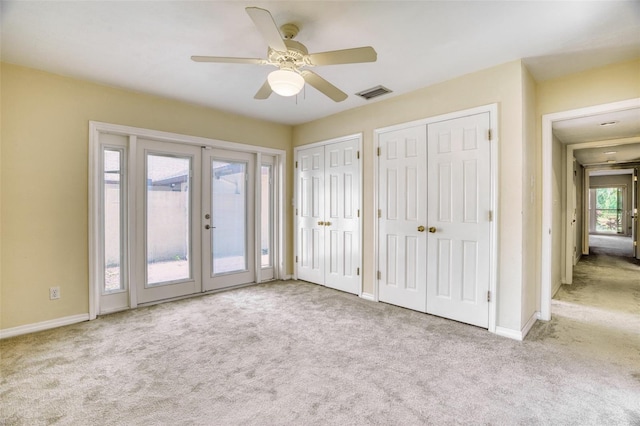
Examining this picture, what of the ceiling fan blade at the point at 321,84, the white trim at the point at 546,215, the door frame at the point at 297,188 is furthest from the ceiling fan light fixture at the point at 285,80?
the white trim at the point at 546,215

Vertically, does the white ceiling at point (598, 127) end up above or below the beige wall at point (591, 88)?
below

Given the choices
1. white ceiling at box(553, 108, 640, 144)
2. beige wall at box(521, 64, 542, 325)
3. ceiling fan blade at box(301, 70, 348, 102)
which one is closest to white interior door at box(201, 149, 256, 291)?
ceiling fan blade at box(301, 70, 348, 102)

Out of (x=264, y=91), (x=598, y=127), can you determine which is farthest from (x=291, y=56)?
(x=598, y=127)

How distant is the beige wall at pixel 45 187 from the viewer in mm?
2746

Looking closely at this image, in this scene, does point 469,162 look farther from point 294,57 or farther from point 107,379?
point 107,379

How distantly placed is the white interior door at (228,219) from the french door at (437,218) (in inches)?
79.0

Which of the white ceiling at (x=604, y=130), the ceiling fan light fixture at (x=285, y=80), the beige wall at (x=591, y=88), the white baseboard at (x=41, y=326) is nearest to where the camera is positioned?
the ceiling fan light fixture at (x=285, y=80)

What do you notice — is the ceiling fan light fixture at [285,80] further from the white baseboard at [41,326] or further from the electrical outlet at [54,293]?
the white baseboard at [41,326]

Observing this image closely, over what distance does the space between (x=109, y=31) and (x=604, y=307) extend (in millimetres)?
5626

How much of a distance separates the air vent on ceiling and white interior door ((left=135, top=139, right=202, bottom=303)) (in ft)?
7.46

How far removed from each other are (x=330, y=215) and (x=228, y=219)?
58.4 inches

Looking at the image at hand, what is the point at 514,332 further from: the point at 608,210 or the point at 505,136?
the point at 608,210

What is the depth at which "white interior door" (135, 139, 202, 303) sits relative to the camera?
3602mm

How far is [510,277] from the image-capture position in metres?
2.77
